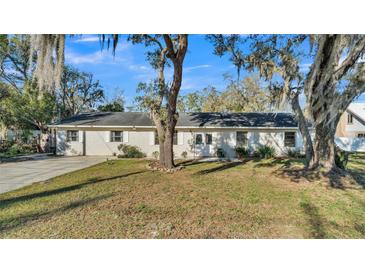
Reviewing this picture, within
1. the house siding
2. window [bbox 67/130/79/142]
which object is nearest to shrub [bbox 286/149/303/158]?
the house siding

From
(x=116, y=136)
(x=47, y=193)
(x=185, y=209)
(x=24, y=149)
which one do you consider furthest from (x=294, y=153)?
(x=24, y=149)

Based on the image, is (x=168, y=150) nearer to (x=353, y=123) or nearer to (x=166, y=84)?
(x=166, y=84)

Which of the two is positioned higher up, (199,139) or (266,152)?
(199,139)

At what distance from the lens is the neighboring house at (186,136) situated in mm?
12953

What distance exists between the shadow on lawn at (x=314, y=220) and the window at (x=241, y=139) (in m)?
8.77

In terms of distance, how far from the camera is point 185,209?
4.04 m

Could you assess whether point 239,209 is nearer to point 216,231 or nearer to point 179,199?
point 216,231

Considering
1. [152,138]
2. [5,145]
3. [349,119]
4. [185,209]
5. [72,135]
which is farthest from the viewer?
[349,119]

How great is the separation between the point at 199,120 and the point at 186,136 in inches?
71.8

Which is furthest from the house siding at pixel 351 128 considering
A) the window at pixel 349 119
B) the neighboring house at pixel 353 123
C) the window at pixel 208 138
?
the window at pixel 208 138

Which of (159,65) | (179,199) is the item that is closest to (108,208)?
(179,199)

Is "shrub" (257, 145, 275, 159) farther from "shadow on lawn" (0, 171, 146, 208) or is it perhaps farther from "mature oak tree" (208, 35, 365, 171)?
"shadow on lawn" (0, 171, 146, 208)

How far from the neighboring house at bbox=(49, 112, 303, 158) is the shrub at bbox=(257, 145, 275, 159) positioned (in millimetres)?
457

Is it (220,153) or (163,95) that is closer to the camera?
(163,95)
